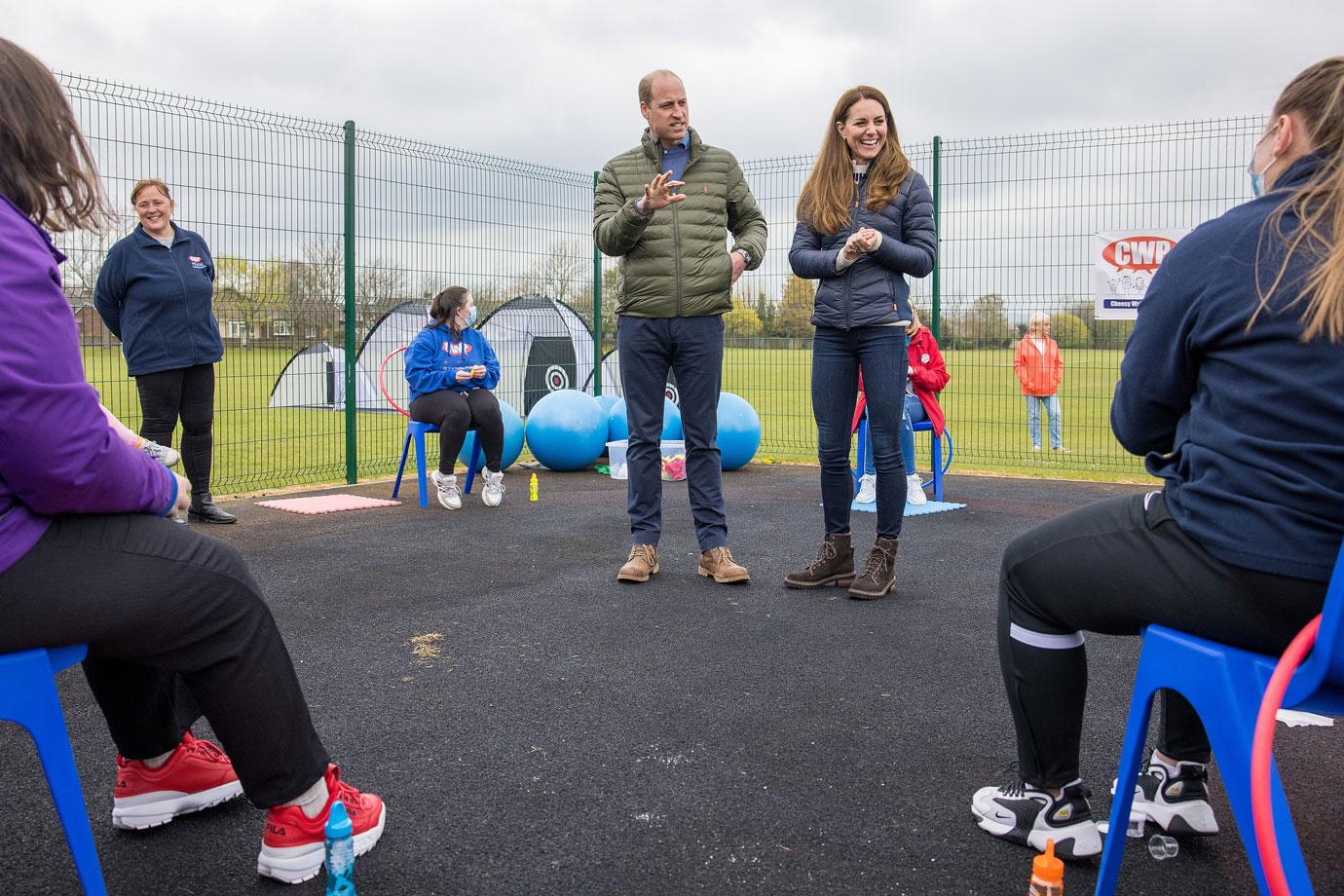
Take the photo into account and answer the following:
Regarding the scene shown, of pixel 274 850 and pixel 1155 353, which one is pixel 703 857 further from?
pixel 1155 353

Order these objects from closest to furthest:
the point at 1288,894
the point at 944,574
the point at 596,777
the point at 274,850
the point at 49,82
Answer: the point at 1288,894 < the point at 49,82 < the point at 274,850 < the point at 596,777 < the point at 944,574

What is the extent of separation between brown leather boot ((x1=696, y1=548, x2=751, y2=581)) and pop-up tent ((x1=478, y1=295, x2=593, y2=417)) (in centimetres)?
526

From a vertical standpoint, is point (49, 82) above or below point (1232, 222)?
above

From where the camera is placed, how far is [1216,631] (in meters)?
1.62

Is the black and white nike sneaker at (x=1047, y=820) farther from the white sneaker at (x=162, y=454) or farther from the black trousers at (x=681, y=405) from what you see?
the black trousers at (x=681, y=405)

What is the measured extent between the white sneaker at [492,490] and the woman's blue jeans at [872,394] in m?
3.07

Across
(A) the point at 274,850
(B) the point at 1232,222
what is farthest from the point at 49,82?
(B) the point at 1232,222

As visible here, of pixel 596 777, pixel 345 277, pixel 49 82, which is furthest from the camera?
pixel 345 277

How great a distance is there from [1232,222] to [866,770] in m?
1.47

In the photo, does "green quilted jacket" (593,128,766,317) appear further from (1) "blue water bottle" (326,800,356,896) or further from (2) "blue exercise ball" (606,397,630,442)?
(2) "blue exercise ball" (606,397,630,442)

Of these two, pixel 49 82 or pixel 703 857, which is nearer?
pixel 49 82

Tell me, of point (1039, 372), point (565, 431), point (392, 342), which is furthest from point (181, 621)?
point (1039, 372)

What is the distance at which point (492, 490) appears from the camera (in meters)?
6.86

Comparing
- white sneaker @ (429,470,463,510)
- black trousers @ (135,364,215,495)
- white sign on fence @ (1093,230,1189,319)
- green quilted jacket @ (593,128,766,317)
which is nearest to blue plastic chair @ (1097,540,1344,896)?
green quilted jacket @ (593,128,766,317)
